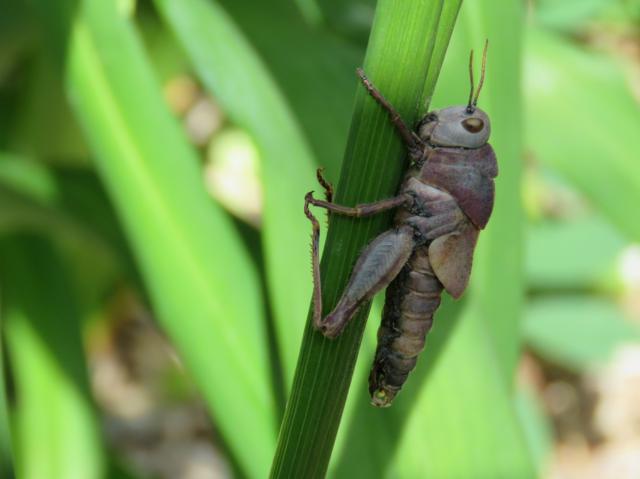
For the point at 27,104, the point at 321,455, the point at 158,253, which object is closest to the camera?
the point at 321,455

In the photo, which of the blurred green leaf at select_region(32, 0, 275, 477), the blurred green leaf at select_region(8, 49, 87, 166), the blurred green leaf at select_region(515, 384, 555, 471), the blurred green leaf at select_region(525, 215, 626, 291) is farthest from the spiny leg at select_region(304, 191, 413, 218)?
the blurred green leaf at select_region(525, 215, 626, 291)

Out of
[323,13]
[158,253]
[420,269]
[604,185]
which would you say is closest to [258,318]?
[158,253]

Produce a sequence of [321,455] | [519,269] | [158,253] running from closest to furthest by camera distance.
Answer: [321,455] < [158,253] < [519,269]

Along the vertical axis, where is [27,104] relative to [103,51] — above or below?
above

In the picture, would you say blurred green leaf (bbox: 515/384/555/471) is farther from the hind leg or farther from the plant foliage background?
the hind leg

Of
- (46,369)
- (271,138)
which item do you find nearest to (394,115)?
(271,138)

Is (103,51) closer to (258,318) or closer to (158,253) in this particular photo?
(158,253)
